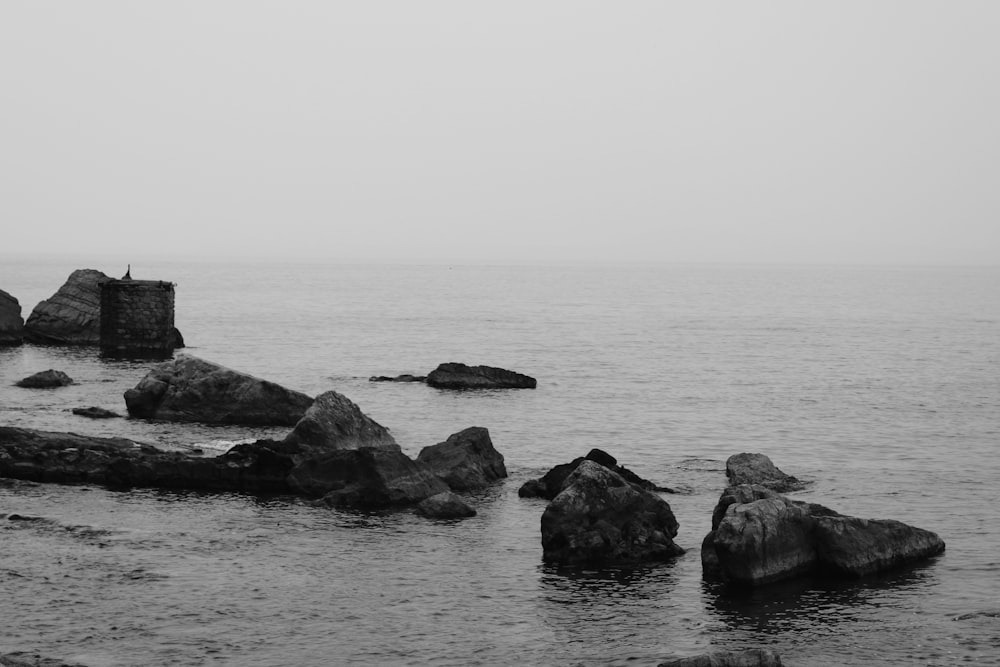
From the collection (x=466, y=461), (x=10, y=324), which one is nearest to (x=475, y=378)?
(x=466, y=461)

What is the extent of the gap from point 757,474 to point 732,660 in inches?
646

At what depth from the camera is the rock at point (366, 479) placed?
31.7 m

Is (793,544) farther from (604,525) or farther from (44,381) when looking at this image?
(44,381)

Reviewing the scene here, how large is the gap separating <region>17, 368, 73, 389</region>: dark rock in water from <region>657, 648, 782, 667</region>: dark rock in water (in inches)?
1741

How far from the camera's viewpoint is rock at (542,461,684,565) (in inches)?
1040

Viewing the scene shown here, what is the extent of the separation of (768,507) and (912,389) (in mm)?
43439

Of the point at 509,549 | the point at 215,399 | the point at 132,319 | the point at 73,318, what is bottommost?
the point at 509,549

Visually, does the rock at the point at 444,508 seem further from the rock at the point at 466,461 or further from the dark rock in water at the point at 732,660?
the dark rock in water at the point at 732,660

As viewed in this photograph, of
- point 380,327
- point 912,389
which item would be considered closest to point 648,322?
point 380,327

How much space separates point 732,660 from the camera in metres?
18.9

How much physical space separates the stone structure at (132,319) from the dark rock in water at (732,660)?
59.3 m

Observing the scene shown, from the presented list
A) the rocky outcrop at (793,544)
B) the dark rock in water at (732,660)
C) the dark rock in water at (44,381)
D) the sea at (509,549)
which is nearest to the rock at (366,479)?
the sea at (509,549)

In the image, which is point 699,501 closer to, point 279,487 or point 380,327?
point 279,487

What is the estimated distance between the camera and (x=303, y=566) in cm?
2594
